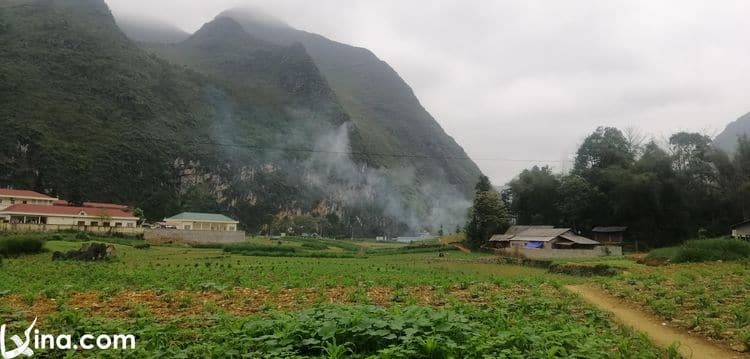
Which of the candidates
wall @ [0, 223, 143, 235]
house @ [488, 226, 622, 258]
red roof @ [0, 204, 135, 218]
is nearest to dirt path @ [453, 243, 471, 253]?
house @ [488, 226, 622, 258]

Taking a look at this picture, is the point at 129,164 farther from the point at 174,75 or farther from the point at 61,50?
the point at 174,75

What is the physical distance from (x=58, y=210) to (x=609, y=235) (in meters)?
67.4

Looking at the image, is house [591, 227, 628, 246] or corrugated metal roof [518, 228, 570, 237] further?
house [591, 227, 628, 246]

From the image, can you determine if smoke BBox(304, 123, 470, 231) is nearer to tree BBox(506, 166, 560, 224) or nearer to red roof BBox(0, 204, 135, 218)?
red roof BBox(0, 204, 135, 218)

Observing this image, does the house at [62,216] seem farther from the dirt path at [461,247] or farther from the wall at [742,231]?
the wall at [742,231]

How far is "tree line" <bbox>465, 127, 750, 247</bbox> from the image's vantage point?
170 ft

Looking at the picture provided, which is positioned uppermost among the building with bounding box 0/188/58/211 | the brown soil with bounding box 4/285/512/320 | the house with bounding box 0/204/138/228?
the building with bounding box 0/188/58/211

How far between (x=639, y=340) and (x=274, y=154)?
128m

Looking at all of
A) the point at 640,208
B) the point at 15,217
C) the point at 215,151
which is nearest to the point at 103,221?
the point at 15,217

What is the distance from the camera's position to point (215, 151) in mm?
119188

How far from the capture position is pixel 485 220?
58.8m

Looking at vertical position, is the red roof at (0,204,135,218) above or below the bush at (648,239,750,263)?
above

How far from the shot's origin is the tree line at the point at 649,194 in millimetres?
51750

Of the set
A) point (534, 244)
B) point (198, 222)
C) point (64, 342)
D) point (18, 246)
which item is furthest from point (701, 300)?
point (198, 222)
